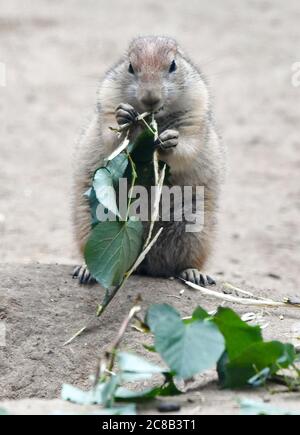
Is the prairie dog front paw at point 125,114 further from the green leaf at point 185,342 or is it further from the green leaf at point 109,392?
the green leaf at point 109,392

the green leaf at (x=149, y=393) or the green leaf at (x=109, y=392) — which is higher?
the green leaf at (x=109, y=392)

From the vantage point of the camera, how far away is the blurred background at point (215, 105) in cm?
987

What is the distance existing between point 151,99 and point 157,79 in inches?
11.1

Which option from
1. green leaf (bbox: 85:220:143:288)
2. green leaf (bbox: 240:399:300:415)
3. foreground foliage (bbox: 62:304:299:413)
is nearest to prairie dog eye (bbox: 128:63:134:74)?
green leaf (bbox: 85:220:143:288)

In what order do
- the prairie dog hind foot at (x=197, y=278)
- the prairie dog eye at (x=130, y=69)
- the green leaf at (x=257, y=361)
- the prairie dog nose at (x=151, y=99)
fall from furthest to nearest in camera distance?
the prairie dog hind foot at (x=197, y=278), the prairie dog eye at (x=130, y=69), the prairie dog nose at (x=151, y=99), the green leaf at (x=257, y=361)

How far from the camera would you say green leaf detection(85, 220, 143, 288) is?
19.1 ft

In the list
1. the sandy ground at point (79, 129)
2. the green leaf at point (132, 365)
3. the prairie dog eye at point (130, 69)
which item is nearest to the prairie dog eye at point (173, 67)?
the prairie dog eye at point (130, 69)

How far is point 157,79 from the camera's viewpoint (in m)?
6.47

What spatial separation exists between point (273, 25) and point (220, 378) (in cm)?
1175

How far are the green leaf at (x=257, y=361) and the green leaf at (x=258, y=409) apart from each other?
1.25 ft

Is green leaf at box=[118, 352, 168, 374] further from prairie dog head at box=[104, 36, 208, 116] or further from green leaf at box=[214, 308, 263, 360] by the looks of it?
prairie dog head at box=[104, 36, 208, 116]

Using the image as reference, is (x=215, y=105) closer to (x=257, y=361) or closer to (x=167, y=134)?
(x=167, y=134)

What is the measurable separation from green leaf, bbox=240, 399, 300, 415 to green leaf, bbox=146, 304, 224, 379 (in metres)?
A: 0.25

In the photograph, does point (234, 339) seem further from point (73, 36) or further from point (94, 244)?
point (73, 36)
